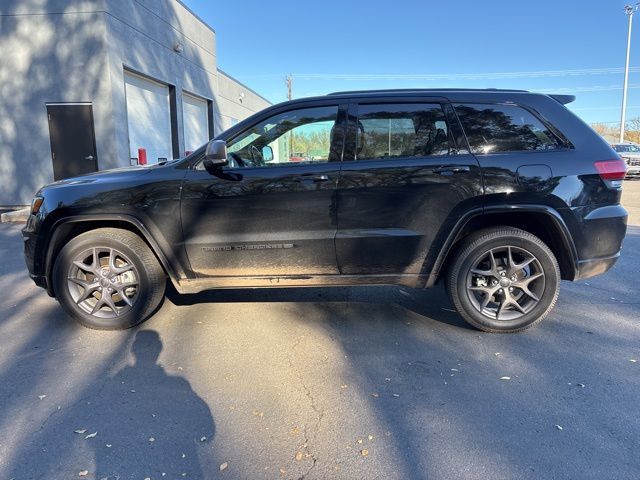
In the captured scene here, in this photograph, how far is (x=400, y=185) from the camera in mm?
3564

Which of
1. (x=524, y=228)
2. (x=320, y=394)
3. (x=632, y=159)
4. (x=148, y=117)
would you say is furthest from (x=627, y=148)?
(x=320, y=394)

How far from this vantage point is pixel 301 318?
4.11 meters

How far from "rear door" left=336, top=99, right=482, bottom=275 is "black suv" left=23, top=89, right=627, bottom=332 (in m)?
0.01

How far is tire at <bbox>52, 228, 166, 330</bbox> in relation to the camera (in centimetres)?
373

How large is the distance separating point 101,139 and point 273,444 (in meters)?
10.9

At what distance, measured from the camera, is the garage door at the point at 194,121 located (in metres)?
16.5

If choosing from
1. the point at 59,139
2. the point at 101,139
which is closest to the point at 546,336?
the point at 101,139

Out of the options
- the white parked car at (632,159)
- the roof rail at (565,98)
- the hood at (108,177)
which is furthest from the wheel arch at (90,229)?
the white parked car at (632,159)

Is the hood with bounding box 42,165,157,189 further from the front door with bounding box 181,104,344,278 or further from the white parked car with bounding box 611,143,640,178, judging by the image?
the white parked car with bounding box 611,143,640,178

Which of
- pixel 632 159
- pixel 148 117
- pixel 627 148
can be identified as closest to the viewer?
pixel 148 117

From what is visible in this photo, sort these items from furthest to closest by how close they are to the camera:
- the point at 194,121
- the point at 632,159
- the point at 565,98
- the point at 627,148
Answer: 1. the point at 627,148
2. the point at 632,159
3. the point at 194,121
4. the point at 565,98

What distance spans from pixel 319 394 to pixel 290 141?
210cm

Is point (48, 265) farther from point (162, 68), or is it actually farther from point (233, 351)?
point (162, 68)

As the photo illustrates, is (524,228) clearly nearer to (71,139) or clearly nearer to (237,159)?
(237,159)
